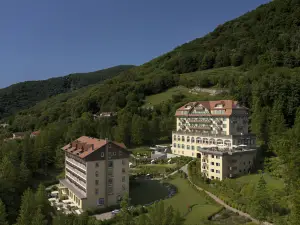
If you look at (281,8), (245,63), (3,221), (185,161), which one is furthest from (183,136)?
(281,8)

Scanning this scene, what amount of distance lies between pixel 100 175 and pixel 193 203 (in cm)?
1319

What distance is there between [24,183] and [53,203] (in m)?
6.84

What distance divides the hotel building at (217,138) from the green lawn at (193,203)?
5.62 m

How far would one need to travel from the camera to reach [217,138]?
59625mm

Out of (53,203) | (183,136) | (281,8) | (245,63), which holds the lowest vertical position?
(53,203)

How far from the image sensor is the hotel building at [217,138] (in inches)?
1866

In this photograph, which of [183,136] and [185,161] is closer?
[185,161]

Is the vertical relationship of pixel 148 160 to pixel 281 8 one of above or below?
below

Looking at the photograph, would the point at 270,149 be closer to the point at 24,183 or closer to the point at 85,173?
the point at 85,173

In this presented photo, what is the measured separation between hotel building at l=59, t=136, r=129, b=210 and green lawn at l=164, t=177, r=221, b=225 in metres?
7.47

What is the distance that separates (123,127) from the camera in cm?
7838

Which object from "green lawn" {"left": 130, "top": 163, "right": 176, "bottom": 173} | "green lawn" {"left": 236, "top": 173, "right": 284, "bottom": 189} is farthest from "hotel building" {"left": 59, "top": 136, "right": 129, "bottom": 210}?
"green lawn" {"left": 236, "top": 173, "right": 284, "bottom": 189}

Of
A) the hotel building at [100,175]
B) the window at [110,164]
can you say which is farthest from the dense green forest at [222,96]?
the window at [110,164]

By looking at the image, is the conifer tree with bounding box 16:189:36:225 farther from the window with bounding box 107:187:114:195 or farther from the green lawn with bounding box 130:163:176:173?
→ the green lawn with bounding box 130:163:176:173
